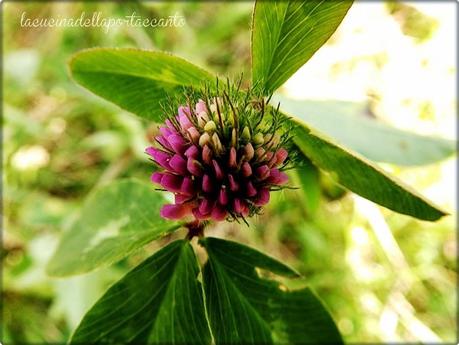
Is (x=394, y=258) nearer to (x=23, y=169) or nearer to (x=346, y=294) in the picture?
(x=346, y=294)

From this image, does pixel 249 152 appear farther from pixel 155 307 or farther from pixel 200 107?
pixel 155 307

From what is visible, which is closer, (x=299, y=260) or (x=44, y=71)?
(x=299, y=260)

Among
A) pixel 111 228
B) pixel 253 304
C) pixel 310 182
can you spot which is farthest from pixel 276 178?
pixel 310 182

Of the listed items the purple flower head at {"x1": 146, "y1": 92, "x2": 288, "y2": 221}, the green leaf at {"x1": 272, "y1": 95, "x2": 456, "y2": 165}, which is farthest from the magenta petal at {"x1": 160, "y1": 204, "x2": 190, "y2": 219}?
the green leaf at {"x1": 272, "y1": 95, "x2": 456, "y2": 165}

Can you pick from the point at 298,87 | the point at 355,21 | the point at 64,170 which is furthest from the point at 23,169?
the point at 355,21

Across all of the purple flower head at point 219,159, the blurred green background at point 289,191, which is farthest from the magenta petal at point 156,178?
the blurred green background at point 289,191
